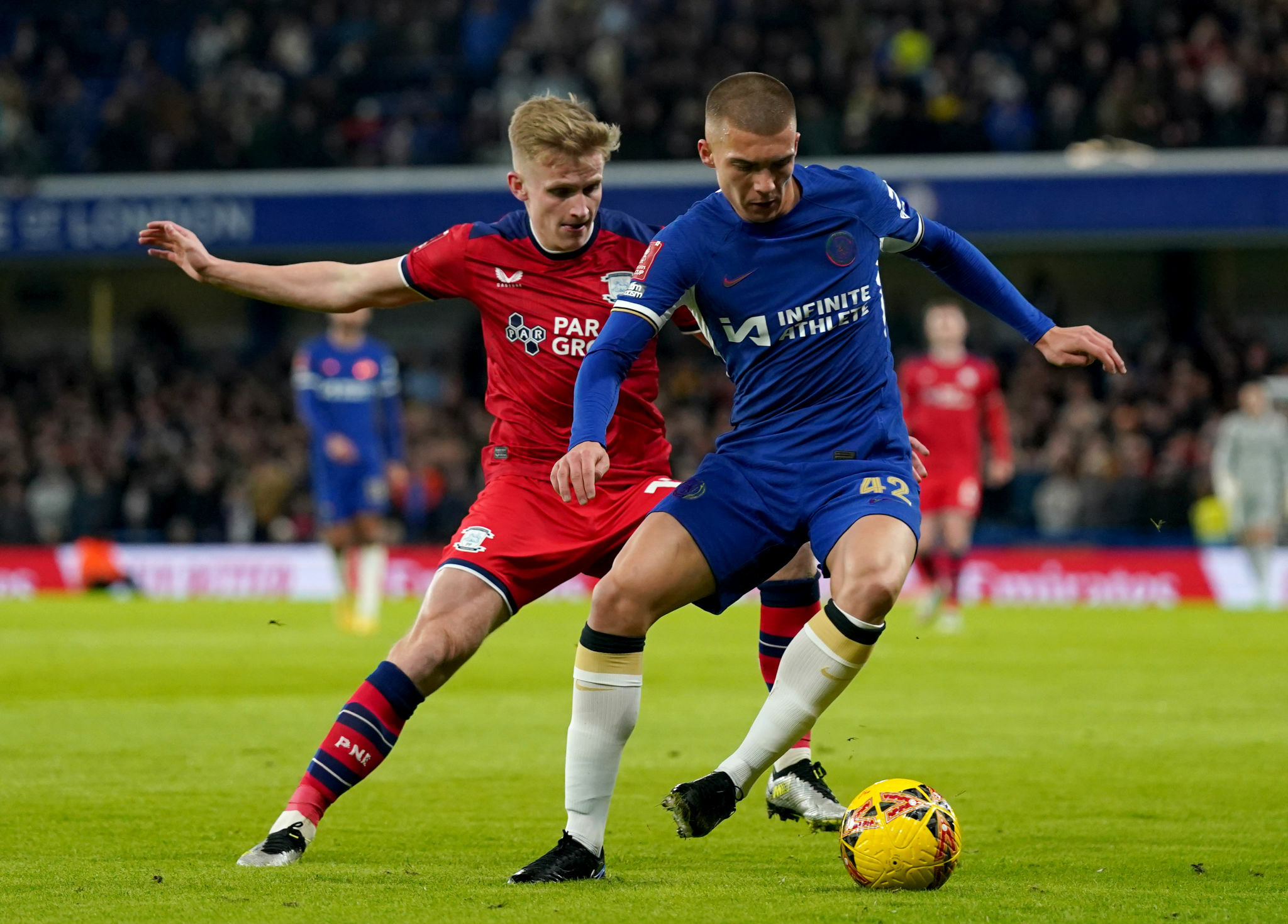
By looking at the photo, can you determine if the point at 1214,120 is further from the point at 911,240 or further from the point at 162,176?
the point at 911,240

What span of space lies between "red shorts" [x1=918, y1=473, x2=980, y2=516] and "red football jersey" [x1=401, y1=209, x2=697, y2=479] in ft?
30.7

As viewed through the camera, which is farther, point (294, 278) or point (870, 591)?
point (294, 278)

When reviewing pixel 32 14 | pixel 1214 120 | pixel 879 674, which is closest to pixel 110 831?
pixel 879 674

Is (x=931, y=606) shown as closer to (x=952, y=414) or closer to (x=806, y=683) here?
(x=952, y=414)

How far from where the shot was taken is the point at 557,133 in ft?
19.0

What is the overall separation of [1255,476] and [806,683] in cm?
1477

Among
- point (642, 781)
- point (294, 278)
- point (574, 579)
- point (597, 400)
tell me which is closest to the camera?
point (597, 400)

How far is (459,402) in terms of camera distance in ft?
82.1

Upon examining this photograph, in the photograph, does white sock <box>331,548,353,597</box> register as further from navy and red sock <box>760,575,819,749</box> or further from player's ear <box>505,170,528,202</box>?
player's ear <box>505,170,528,202</box>

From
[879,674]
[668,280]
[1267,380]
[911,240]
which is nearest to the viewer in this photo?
[668,280]

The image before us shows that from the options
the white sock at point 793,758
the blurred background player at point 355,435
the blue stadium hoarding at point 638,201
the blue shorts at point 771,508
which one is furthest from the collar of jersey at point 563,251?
the blue stadium hoarding at point 638,201

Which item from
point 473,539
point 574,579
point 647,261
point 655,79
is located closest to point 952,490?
point 574,579

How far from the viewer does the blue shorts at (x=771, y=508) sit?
17.7 ft

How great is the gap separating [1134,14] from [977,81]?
242 centimetres
